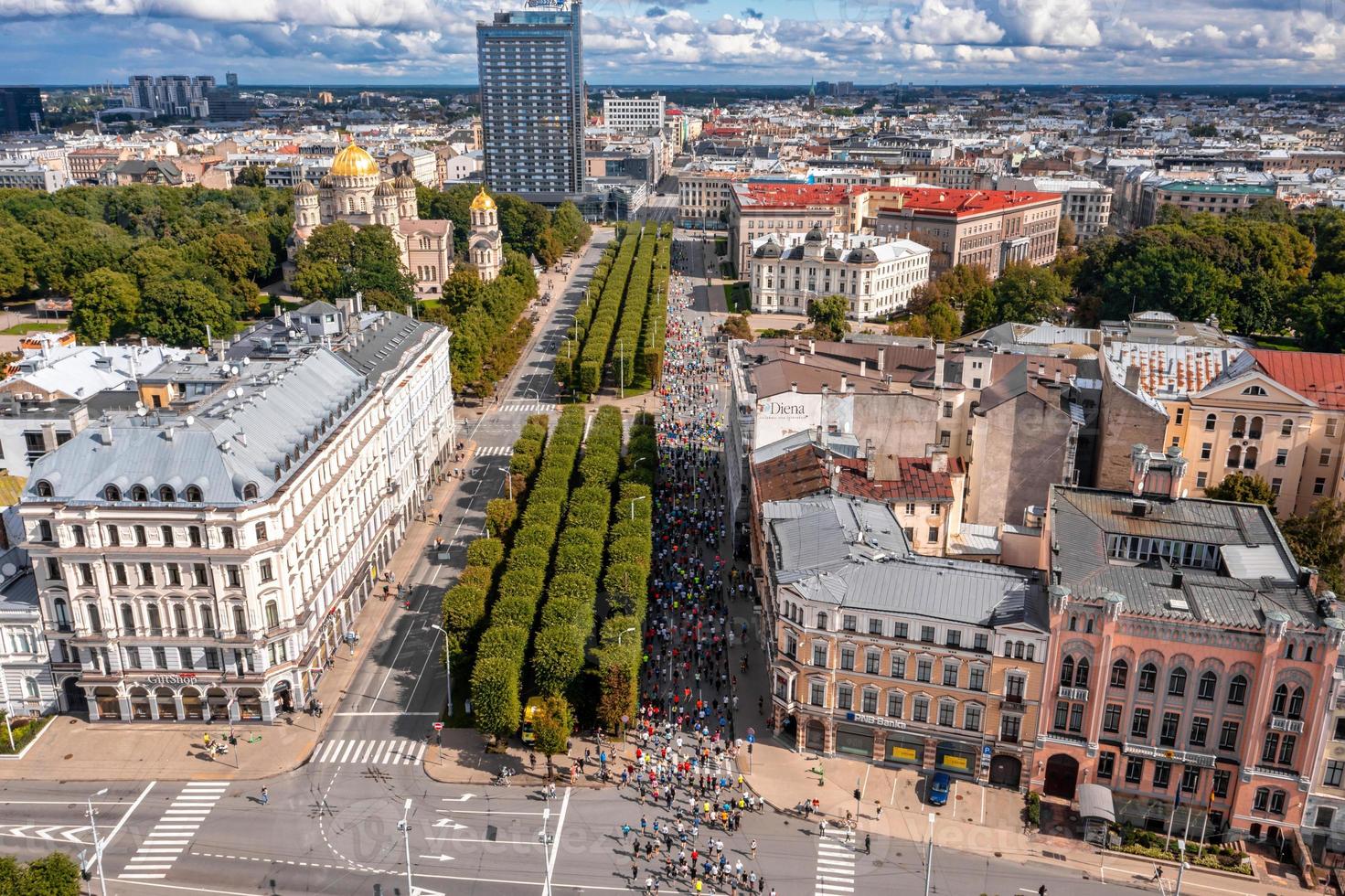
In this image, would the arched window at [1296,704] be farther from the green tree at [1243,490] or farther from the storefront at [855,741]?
the green tree at [1243,490]

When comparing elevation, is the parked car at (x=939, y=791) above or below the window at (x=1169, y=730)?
below

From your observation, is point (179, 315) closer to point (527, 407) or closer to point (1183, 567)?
point (527, 407)

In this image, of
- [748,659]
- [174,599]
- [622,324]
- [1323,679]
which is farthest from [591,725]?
[622,324]

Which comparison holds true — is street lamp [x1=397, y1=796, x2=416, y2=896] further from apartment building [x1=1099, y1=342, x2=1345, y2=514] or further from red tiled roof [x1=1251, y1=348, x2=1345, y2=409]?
red tiled roof [x1=1251, y1=348, x2=1345, y2=409]

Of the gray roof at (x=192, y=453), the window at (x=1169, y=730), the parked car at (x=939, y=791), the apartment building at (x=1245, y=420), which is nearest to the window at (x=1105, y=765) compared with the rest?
the window at (x=1169, y=730)

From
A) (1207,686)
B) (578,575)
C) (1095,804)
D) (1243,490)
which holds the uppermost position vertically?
(1243,490)

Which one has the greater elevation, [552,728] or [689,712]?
[552,728]

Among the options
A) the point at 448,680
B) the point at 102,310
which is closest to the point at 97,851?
the point at 448,680
